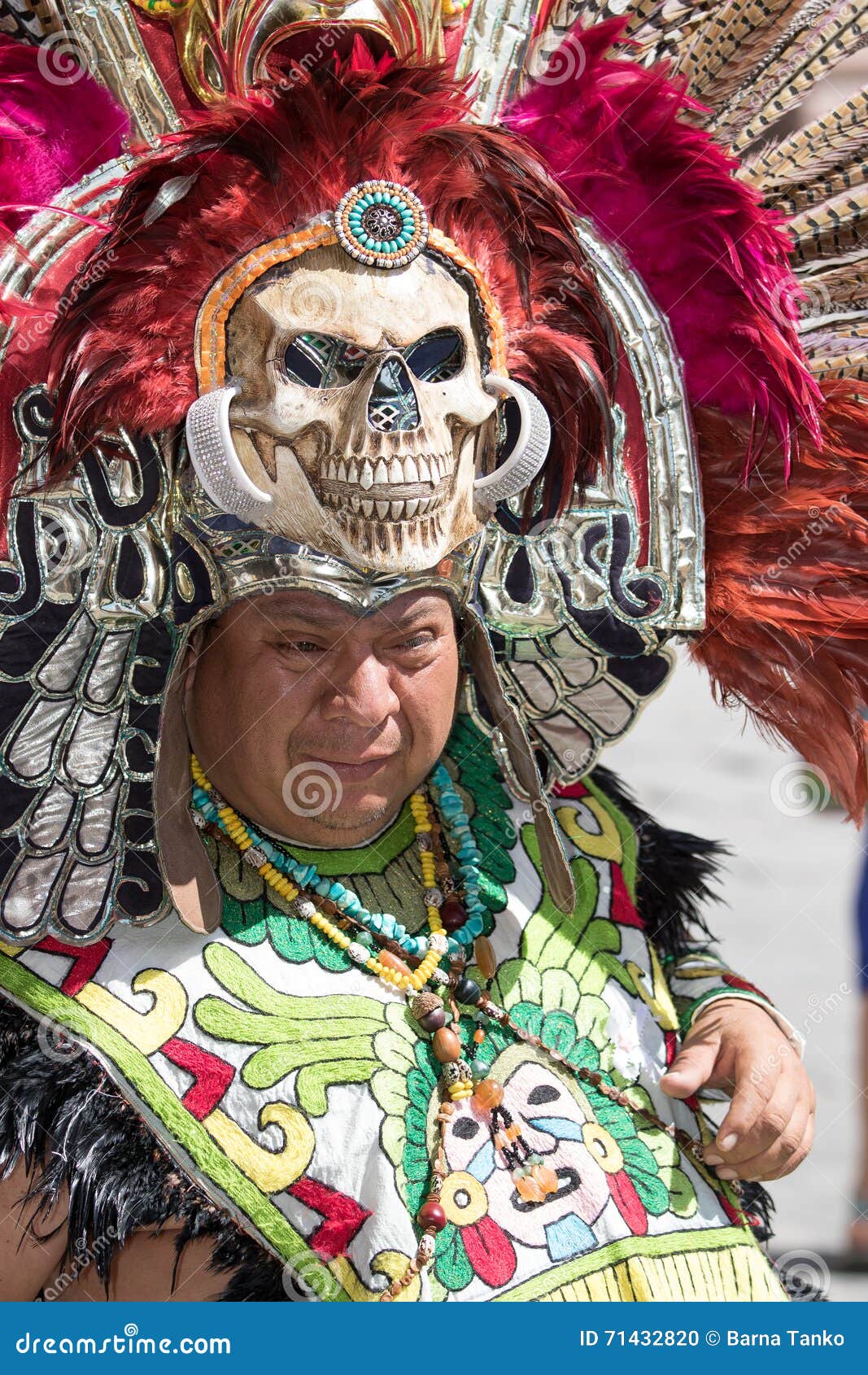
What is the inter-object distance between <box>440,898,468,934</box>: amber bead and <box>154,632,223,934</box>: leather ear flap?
14.9 inches

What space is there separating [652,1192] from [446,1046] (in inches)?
15.9

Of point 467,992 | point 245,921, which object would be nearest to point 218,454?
point 245,921

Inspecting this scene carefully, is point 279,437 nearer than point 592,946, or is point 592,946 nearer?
point 279,437

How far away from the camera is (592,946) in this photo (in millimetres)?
2564

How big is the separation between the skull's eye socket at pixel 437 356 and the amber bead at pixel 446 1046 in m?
0.94

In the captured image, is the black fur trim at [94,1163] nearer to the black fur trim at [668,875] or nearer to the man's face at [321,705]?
the man's face at [321,705]

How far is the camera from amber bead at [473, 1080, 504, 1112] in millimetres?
2246

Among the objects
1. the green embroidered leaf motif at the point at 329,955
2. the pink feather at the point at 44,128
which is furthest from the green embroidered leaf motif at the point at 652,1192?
the pink feather at the point at 44,128

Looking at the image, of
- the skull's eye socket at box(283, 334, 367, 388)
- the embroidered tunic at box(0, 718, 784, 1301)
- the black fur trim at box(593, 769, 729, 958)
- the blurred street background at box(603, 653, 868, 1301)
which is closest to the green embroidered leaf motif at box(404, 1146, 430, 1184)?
the embroidered tunic at box(0, 718, 784, 1301)

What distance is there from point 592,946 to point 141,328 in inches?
48.9

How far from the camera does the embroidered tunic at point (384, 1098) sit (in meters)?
2.07

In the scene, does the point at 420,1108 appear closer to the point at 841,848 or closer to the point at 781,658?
the point at 781,658

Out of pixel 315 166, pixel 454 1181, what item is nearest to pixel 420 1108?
pixel 454 1181

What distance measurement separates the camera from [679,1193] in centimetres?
237
